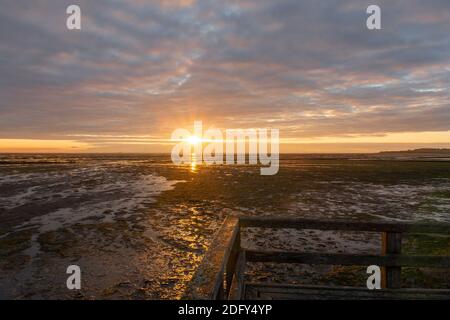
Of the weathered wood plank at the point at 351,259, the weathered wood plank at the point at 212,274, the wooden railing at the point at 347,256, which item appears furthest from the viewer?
the weathered wood plank at the point at 351,259

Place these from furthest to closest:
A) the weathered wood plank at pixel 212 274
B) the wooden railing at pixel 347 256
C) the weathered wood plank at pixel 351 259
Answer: the weathered wood plank at pixel 351 259
the wooden railing at pixel 347 256
the weathered wood plank at pixel 212 274

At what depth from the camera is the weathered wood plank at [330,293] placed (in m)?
4.65

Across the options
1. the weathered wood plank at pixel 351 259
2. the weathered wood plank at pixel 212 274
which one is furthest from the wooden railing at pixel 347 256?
the weathered wood plank at pixel 212 274

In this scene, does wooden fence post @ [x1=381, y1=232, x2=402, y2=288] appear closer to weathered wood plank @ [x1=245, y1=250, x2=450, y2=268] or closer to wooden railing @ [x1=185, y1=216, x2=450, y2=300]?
wooden railing @ [x1=185, y1=216, x2=450, y2=300]

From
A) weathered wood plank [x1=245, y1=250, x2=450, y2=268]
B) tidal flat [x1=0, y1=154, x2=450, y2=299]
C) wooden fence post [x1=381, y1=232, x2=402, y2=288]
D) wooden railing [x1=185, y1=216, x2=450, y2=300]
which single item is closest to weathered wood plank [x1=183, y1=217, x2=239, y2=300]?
wooden railing [x1=185, y1=216, x2=450, y2=300]

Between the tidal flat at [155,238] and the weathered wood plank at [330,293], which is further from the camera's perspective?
the tidal flat at [155,238]

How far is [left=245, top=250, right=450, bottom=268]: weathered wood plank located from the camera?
4562 millimetres

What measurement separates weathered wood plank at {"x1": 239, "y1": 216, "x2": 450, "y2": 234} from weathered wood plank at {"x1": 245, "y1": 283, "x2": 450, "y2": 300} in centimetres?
107

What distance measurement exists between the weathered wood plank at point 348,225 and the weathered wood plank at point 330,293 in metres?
1.07

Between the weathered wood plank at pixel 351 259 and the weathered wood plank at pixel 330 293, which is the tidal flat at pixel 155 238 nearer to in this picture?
the weathered wood plank at pixel 330 293

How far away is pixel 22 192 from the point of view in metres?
24.1

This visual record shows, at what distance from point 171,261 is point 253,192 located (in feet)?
51.0

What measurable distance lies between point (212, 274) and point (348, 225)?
278 cm

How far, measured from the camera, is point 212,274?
8.54 ft
